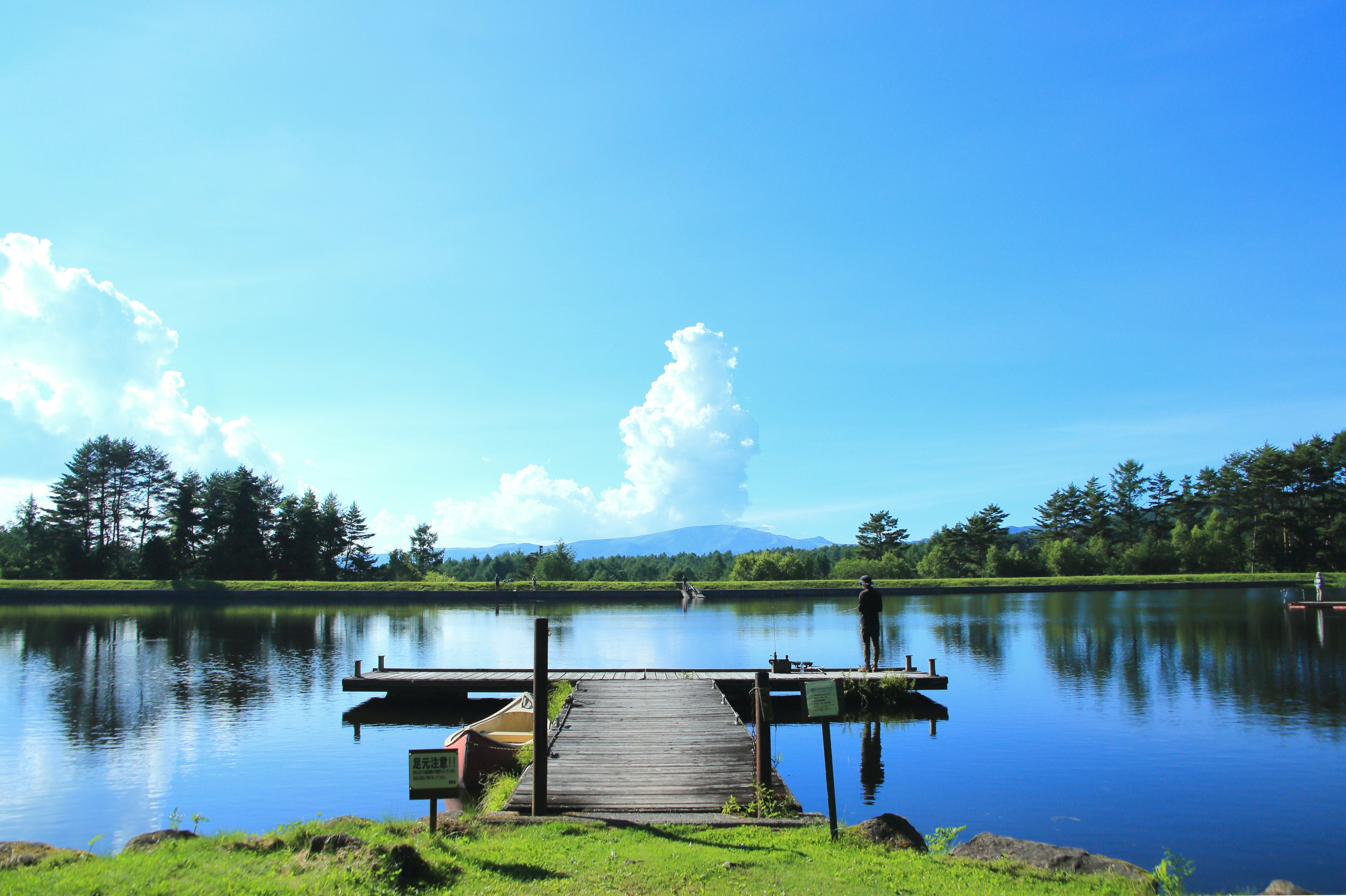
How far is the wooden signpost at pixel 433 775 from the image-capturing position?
7.18m

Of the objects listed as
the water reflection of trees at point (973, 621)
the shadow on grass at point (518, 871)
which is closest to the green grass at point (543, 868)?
the shadow on grass at point (518, 871)

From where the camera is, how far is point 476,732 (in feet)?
38.5

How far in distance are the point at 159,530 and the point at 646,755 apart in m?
71.9

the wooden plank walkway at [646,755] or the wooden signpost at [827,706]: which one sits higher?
the wooden signpost at [827,706]

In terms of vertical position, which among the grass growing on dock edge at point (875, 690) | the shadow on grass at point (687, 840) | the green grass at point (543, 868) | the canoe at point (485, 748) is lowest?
the grass growing on dock edge at point (875, 690)

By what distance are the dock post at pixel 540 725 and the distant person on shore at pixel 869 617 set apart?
891cm

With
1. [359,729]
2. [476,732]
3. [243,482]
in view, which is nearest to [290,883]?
[476,732]

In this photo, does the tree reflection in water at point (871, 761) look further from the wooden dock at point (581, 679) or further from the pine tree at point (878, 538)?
the pine tree at point (878, 538)

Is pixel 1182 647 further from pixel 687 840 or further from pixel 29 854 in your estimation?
pixel 29 854

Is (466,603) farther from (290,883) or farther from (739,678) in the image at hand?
(290,883)

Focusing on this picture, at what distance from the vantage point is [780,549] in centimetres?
7900

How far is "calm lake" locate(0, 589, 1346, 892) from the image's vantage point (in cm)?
1032

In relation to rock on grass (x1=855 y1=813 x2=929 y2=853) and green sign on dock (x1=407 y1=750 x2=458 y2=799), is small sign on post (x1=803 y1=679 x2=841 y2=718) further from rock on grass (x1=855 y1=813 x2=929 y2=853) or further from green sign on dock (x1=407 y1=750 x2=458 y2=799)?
green sign on dock (x1=407 y1=750 x2=458 y2=799)

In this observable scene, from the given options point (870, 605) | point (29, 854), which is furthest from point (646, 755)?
point (870, 605)
